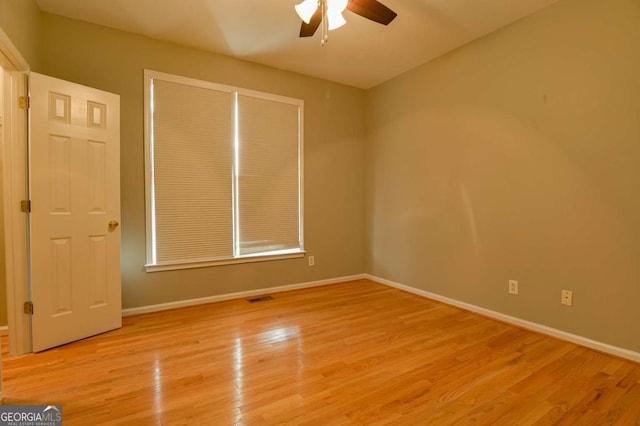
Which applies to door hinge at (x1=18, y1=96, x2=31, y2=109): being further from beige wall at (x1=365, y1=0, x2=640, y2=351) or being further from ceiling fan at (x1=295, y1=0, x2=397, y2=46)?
beige wall at (x1=365, y1=0, x2=640, y2=351)

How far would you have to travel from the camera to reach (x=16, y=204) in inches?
87.9

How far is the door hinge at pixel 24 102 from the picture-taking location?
223cm

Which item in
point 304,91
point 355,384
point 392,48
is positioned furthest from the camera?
point 304,91

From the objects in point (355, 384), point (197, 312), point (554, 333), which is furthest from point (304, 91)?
point (554, 333)

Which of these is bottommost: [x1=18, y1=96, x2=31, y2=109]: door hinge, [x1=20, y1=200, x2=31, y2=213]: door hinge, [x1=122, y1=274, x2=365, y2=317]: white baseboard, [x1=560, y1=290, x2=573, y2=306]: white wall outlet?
[x1=122, y1=274, x2=365, y2=317]: white baseboard

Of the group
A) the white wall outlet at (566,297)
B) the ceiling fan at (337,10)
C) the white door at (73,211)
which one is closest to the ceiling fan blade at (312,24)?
the ceiling fan at (337,10)

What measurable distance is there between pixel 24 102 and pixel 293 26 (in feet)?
7.29

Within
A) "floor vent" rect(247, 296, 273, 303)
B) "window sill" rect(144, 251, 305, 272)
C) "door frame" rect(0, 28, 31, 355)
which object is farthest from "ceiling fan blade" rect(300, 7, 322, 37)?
"floor vent" rect(247, 296, 273, 303)

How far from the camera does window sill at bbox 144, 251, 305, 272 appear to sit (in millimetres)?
3186

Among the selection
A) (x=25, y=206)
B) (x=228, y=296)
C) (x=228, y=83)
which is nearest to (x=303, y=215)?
(x=228, y=296)

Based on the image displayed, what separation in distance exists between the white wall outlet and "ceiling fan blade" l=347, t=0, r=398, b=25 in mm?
2544

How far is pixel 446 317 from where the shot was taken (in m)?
3.03

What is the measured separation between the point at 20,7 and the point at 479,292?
446 centimetres

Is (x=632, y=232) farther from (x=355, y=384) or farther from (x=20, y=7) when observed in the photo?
(x=20, y=7)
